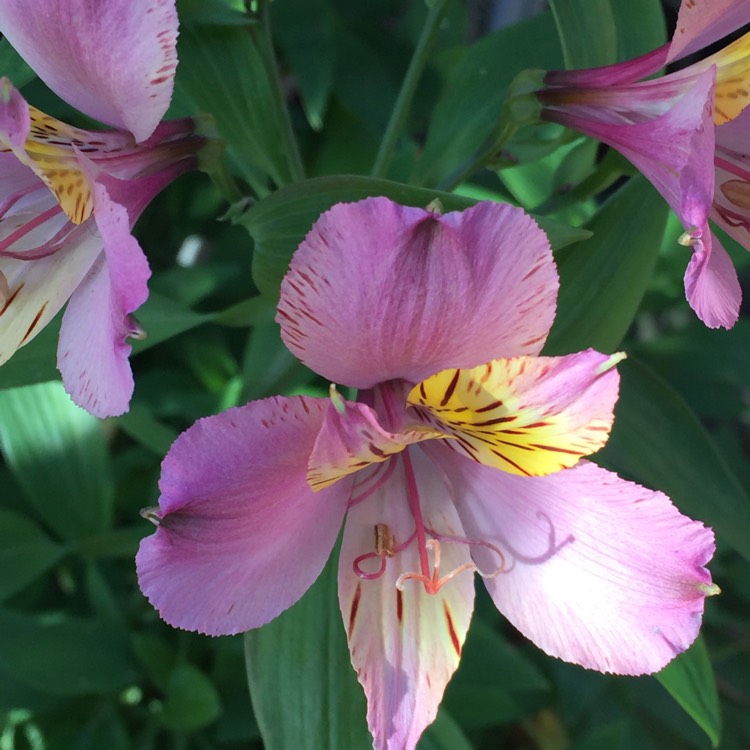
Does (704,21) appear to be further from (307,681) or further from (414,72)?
(307,681)

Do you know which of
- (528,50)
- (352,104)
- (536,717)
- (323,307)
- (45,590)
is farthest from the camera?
(536,717)

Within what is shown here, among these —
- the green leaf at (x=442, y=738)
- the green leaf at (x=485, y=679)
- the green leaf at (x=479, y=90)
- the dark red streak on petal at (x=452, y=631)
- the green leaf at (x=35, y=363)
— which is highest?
the green leaf at (x=479, y=90)

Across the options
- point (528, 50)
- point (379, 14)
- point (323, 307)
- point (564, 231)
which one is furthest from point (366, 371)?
point (379, 14)

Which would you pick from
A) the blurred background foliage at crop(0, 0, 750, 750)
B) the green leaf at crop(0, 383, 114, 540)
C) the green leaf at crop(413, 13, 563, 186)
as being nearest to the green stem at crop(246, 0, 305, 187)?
the blurred background foliage at crop(0, 0, 750, 750)

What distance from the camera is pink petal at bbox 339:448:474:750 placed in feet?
1.88

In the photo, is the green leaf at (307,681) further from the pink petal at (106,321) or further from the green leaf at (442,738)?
the pink petal at (106,321)

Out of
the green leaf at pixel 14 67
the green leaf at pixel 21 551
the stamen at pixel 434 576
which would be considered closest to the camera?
the stamen at pixel 434 576

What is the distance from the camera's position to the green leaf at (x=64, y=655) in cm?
99

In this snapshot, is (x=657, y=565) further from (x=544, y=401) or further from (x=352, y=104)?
(x=352, y=104)

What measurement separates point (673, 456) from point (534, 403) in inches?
20.7

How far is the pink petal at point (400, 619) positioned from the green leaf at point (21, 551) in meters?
0.59

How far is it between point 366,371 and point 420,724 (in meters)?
0.26

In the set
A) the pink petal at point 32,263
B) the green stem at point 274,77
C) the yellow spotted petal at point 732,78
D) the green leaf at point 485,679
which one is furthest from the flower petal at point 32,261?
the green leaf at point 485,679

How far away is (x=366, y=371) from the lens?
1.76 feet
